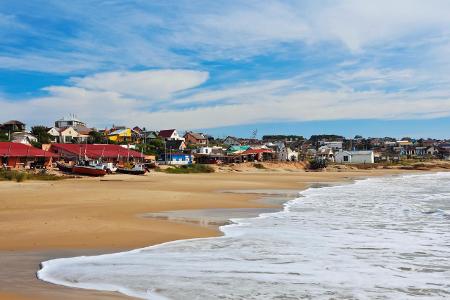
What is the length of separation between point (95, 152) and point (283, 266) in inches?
1959

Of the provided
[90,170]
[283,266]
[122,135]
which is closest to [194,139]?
[122,135]

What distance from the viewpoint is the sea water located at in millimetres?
7680

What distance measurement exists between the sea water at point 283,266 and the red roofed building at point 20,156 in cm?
3671

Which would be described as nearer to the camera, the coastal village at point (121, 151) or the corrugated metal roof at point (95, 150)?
the coastal village at point (121, 151)

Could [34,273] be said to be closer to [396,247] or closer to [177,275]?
[177,275]

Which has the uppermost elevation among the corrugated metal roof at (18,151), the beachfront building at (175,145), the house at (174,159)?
the beachfront building at (175,145)

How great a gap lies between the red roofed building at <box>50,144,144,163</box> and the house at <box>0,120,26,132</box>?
88.4ft

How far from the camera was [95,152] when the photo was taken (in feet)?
184

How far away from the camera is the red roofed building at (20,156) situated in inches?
1769

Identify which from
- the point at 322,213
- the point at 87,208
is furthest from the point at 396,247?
the point at 87,208

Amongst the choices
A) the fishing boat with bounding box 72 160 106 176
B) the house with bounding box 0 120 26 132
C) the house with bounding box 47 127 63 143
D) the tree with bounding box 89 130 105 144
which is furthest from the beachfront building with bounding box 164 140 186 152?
the fishing boat with bounding box 72 160 106 176

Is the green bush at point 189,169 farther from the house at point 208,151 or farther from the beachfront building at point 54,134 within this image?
the beachfront building at point 54,134

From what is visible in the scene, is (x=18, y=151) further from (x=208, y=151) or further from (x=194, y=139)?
(x=194, y=139)

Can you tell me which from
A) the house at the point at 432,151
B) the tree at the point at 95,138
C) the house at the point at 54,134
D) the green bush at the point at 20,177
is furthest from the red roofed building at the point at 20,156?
the house at the point at 432,151
